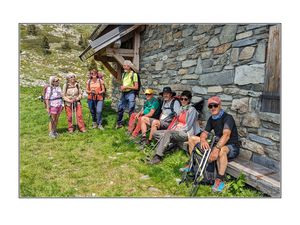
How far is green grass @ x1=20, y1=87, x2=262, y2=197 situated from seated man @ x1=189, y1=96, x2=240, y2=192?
215mm

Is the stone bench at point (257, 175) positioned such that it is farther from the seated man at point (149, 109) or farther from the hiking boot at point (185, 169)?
the seated man at point (149, 109)

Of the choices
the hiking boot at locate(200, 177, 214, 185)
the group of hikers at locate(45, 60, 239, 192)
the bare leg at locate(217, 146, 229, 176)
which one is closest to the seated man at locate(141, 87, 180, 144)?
the group of hikers at locate(45, 60, 239, 192)

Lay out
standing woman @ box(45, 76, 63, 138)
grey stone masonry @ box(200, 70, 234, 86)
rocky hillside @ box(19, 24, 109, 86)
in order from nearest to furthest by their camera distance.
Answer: grey stone masonry @ box(200, 70, 234, 86), rocky hillside @ box(19, 24, 109, 86), standing woman @ box(45, 76, 63, 138)

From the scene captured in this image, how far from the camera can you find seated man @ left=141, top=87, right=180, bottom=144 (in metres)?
6.02

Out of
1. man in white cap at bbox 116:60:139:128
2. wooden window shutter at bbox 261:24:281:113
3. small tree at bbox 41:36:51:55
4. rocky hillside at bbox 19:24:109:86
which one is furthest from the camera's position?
small tree at bbox 41:36:51:55

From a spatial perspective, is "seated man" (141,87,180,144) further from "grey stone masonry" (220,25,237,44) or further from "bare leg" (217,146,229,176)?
"bare leg" (217,146,229,176)

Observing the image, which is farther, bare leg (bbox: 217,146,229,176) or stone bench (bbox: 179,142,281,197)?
bare leg (bbox: 217,146,229,176)

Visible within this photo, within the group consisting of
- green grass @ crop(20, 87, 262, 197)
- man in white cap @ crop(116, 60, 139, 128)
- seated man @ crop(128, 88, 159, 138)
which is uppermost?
man in white cap @ crop(116, 60, 139, 128)

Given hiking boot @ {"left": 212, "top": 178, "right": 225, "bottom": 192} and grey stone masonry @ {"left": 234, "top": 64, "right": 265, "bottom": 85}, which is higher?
grey stone masonry @ {"left": 234, "top": 64, "right": 265, "bottom": 85}

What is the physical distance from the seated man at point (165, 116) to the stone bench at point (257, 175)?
2207 millimetres

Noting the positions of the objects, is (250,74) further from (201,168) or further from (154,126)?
(154,126)

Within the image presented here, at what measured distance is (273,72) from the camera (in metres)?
3.86

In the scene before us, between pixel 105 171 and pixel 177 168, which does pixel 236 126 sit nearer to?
pixel 177 168

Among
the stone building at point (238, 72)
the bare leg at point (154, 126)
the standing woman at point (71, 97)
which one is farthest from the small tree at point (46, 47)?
the bare leg at point (154, 126)
